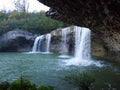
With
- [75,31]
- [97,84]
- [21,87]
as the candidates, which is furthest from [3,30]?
[21,87]

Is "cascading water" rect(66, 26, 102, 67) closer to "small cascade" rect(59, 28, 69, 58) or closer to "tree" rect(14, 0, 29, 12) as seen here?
"small cascade" rect(59, 28, 69, 58)

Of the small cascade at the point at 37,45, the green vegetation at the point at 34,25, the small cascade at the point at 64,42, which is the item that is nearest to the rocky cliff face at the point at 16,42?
the small cascade at the point at 37,45

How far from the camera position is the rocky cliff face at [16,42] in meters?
27.2

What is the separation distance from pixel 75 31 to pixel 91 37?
8.76ft

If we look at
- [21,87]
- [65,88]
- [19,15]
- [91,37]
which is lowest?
[65,88]

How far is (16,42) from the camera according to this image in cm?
2738

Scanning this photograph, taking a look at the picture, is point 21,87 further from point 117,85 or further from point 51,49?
point 51,49

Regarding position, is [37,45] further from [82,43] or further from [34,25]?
[82,43]

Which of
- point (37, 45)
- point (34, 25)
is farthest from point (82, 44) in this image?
point (34, 25)

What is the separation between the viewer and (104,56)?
776 inches

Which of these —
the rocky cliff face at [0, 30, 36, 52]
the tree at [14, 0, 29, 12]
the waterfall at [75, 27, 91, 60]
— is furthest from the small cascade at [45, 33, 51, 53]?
the tree at [14, 0, 29, 12]

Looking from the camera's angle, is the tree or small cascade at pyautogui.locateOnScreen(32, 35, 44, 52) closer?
small cascade at pyautogui.locateOnScreen(32, 35, 44, 52)

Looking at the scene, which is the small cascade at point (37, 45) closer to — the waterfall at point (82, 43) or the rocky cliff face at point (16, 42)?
the rocky cliff face at point (16, 42)

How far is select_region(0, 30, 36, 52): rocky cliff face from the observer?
27234mm
